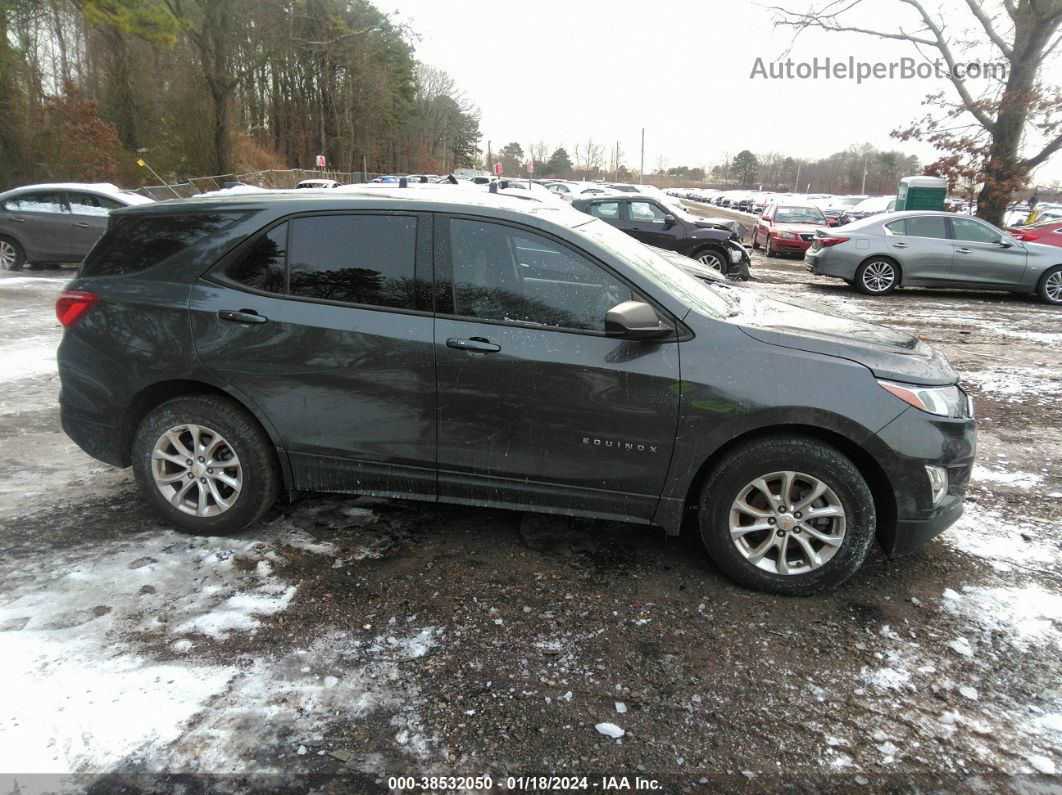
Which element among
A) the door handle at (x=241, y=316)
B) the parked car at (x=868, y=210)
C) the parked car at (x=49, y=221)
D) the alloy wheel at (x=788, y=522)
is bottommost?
the alloy wheel at (x=788, y=522)

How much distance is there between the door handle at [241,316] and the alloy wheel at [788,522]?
2.53 meters

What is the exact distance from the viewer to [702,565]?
360 centimetres

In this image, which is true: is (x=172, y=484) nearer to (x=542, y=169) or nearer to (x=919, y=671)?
(x=919, y=671)

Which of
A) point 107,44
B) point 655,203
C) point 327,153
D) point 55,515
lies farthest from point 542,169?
point 55,515

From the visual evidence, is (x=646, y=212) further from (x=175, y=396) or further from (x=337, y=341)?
(x=175, y=396)

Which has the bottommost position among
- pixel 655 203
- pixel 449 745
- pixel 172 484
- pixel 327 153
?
pixel 449 745

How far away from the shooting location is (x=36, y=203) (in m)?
12.5

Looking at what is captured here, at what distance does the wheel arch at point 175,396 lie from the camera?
361 centimetres

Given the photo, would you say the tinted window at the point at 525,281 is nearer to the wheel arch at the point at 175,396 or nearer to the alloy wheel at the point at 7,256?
the wheel arch at the point at 175,396

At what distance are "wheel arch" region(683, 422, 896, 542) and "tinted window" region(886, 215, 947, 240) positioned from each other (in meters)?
11.8

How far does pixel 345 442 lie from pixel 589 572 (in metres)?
1.41

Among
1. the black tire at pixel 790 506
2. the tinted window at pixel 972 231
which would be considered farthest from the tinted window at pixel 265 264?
the tinted window at pixel 972 231

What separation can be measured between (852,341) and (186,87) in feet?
121

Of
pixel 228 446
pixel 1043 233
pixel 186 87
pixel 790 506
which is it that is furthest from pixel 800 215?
pixel 186 87
